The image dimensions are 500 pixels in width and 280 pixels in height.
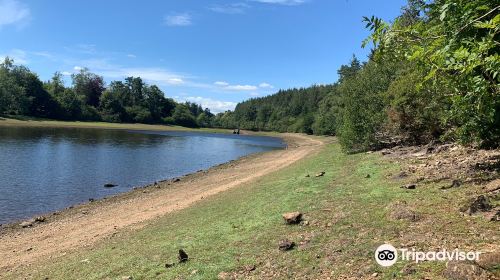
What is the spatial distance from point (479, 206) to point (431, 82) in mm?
4605

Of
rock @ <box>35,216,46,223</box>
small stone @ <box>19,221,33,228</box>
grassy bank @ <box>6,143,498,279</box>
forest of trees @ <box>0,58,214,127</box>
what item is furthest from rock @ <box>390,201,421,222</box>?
forest of trees @ <box>0,58,214,127</box>

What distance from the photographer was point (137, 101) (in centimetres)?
19625

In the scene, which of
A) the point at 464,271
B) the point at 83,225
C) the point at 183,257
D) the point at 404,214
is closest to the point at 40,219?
the point at 83,225

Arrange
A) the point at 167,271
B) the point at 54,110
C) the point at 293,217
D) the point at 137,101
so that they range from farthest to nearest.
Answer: the point at 137,101 → the point at 54,110 → the point at 293,217 → the point at 167,271

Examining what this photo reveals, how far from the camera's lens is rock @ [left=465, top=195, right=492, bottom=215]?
8156 mm

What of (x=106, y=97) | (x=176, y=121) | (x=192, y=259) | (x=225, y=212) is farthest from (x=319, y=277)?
(x=176, y=121)

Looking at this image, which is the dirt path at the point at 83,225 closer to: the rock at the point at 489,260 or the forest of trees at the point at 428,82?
the forest of trees at the point at 428,82

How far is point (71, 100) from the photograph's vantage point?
15088 centimetres

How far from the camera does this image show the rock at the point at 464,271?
209 inches

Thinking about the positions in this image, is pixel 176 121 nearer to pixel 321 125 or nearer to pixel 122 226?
pixel 321 125

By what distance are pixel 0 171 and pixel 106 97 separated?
151337 millimetres

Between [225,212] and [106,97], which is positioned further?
[106,97]

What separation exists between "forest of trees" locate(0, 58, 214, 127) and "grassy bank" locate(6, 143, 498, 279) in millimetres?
129264

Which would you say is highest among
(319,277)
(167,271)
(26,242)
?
(319,277)
